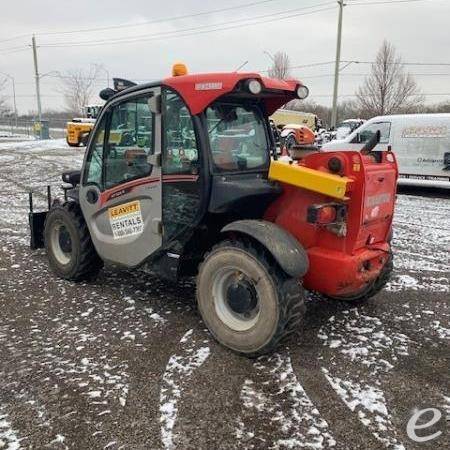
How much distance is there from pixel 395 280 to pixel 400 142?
28.5 ft

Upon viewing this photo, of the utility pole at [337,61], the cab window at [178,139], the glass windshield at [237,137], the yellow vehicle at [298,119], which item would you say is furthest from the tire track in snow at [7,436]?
the yellow vehicle at [298,119]

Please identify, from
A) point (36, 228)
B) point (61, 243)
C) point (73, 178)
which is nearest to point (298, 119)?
point (36, 228)

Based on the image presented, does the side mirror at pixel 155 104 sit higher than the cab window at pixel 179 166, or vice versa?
the side mirror at pixel 155 104

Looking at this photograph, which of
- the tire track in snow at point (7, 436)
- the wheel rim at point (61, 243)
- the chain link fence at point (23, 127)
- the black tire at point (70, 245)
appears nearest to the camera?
the tire track in snow at point (7, 436)

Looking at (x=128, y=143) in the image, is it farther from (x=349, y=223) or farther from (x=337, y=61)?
(x=337, y=61)

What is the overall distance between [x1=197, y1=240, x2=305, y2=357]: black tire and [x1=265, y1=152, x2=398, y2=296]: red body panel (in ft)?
1.01

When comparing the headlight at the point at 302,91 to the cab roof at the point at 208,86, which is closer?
the cab roof at the point at 208,86

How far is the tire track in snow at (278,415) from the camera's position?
9.28 ft

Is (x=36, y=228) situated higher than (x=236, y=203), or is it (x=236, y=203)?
(x=236, y=203)

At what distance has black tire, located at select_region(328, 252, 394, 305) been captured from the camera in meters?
4.59

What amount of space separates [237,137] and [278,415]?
229 centimetres

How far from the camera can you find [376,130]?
44.5 feet

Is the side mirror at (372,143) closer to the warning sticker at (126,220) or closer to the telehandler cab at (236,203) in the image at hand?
the telehandler cab at (236,203)

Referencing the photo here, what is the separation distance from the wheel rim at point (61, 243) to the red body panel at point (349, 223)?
99.4 inches
